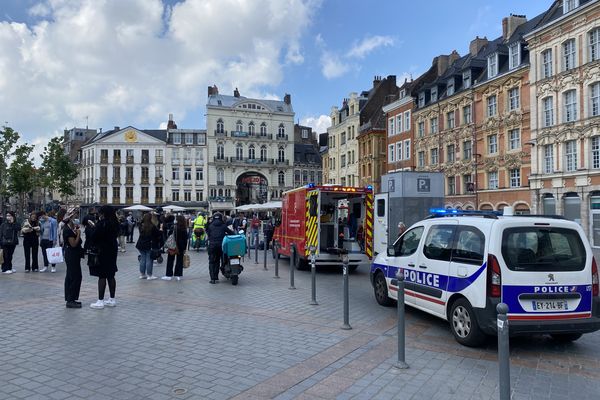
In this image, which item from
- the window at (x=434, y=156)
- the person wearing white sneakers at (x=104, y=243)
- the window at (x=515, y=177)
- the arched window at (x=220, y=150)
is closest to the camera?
the person wearing white sneakers at (x=104, y=243)

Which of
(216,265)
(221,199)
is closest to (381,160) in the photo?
(221,199)

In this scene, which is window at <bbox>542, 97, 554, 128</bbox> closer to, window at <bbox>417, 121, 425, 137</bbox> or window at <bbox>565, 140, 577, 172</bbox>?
window at <bbox>565, 140, 577, 172</bbox>

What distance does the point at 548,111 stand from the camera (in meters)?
29.8

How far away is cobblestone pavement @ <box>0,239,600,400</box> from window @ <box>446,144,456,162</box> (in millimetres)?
32077

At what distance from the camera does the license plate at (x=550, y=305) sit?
579cm

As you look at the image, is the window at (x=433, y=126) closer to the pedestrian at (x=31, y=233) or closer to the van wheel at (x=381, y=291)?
the van wheel at (x=381, y=291)

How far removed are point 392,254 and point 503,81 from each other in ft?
96.9

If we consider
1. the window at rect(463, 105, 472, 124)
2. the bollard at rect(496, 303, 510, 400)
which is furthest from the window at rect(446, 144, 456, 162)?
the bollard at rect(496, 303, 510, 400)

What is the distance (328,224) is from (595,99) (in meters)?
20.4

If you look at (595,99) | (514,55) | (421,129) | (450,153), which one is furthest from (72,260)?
(421,129)

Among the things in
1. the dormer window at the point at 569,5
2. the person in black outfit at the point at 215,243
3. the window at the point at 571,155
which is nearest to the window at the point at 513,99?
the window at the point at 571,155

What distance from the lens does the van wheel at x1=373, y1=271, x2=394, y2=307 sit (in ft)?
28.9

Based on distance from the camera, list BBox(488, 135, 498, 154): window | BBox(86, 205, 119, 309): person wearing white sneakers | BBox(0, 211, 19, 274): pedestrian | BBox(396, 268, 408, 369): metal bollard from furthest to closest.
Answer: BBox(488, 135, 498, 154): window → BBox(0, 211, 19, 274): pedestrian → BBox(86, 205, 119, 309): person wearing white sneakers → BBox(396, 268, 408, 369): metal bollard

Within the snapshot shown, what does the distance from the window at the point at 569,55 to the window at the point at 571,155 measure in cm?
451
